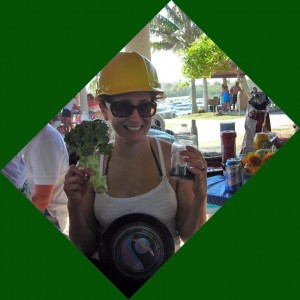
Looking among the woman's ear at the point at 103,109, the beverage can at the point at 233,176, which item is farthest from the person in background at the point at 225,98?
the woman's ear at the point at 103,109

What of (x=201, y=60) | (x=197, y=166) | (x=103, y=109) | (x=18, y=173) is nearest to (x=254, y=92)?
(x=201, y=60)

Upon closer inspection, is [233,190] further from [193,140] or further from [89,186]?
[89,186]

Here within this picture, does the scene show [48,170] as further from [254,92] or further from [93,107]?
[254,92]

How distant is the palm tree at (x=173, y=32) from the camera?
146 cm

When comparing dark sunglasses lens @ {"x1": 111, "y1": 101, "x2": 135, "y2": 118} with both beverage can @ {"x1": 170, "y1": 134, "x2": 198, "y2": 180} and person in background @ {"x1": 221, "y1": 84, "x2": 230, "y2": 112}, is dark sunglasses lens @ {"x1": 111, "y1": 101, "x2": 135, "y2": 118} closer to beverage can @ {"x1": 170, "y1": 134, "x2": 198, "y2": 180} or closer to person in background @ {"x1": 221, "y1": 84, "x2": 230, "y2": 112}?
beverage can @ {"x1": 170, "y1": 134, "x2": 198, "y2": 180}

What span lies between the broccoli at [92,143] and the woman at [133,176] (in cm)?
3

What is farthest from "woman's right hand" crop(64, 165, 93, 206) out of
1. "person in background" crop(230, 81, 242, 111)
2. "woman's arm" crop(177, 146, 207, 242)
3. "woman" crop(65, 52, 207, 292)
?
"person in background" crop(230, 81, 242, 111)

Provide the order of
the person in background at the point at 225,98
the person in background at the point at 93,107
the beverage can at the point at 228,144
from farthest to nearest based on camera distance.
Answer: the person in background at the point at 225,98 < the beverage can at the point at 228,144 < the person in background at the point at 93,107

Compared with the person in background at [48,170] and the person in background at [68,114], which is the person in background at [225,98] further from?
the person in background at [48,170]

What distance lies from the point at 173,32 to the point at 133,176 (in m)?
0.64

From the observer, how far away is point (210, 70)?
1838 mm

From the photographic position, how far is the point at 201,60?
1679mm

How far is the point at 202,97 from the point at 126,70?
27.2 inches

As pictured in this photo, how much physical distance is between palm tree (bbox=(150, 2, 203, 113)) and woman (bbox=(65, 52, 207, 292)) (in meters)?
0.29
